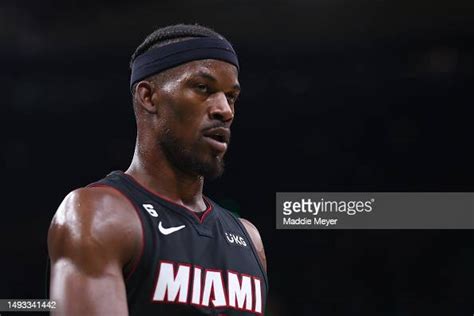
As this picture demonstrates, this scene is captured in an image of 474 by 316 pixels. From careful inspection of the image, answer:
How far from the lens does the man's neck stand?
1.88 m

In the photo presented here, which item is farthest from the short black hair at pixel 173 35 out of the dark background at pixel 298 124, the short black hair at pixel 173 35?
the dark background at pixel 298 124

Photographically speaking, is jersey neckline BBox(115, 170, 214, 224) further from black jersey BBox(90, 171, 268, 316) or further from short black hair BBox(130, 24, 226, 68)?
short black hair BBox(130, 24, 226, 68)

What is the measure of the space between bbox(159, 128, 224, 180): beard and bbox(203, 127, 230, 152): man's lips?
0.03m

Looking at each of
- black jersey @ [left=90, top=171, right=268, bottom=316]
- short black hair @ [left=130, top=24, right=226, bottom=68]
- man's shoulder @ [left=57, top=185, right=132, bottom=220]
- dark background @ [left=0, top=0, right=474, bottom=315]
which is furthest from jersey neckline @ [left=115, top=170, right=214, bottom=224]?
dark background @ [left=0, top=0, right=474, bottom=315]

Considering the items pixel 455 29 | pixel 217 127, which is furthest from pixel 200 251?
pixel 455 29

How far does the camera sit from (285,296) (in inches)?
199

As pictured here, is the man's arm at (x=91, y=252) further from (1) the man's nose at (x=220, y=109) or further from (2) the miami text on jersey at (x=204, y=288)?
(1) the man's nose at (x=220, y=109)

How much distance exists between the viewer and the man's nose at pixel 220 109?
182 centimetres

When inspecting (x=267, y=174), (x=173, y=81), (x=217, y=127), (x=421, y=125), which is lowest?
(x=217, y=127)

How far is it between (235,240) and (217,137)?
288 mm

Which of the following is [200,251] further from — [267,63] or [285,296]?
[267,63]

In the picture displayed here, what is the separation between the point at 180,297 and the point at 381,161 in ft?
12.1

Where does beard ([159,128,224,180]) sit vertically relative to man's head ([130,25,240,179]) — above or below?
below

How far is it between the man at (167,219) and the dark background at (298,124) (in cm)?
309
